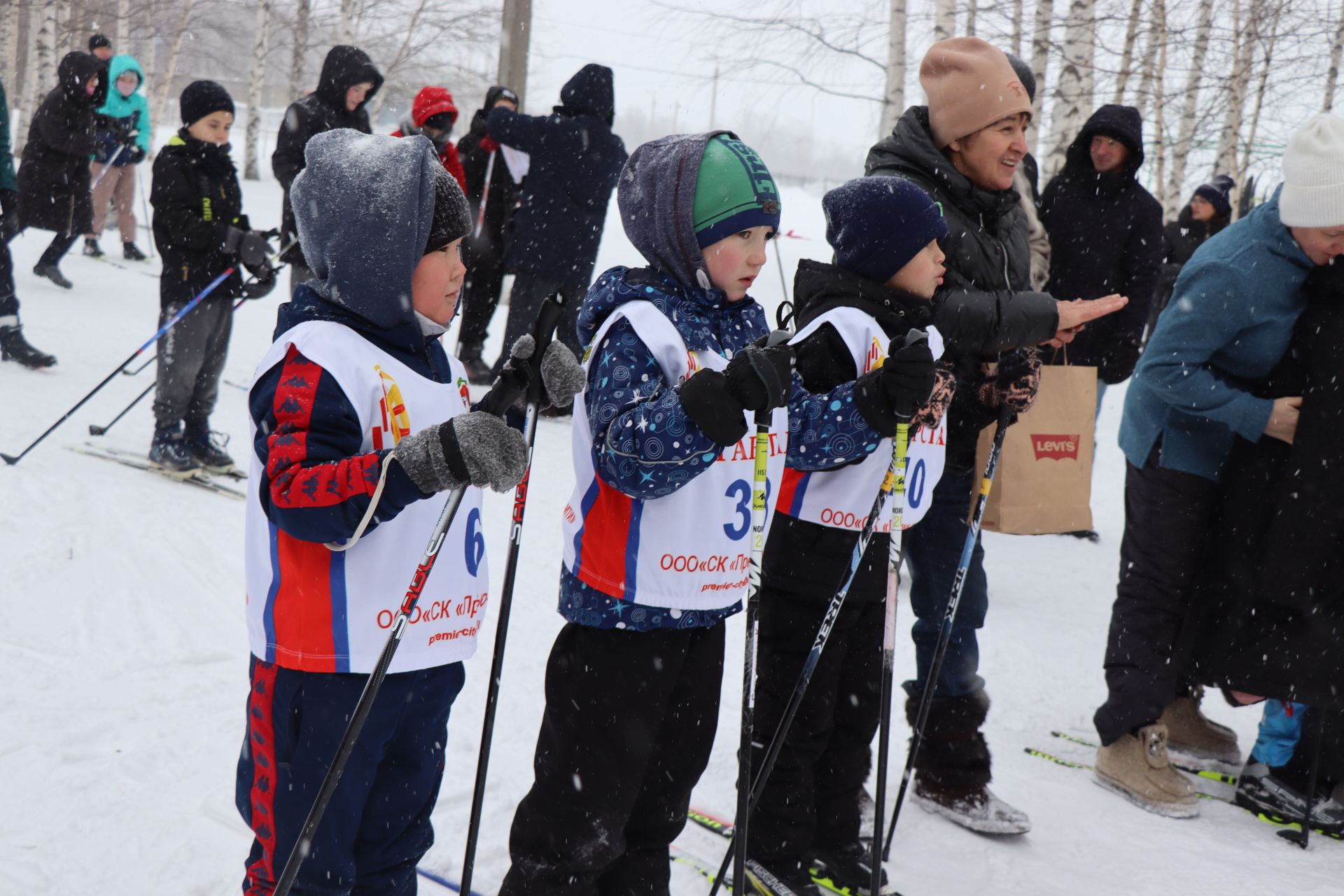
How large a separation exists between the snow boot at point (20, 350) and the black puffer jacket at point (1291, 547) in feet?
23.3

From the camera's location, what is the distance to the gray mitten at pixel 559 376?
2.01 meters

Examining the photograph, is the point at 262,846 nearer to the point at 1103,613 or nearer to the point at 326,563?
the point at 326,563

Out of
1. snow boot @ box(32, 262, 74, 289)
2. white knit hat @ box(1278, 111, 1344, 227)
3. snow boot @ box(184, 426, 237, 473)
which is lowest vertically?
snow boot @ box(184, 426, 237, 473)

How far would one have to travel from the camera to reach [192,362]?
568 cm

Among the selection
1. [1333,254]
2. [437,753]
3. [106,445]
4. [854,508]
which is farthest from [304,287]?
[106,445]

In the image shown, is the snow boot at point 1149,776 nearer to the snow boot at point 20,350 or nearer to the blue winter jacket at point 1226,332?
the blue winter jacket at point 1226,332

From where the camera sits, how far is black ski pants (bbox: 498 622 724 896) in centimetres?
219

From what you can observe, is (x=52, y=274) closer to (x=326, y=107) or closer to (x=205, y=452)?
(x=326, y=107)

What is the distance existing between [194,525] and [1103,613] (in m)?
4.57

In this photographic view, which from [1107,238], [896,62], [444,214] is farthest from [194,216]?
[896,62]

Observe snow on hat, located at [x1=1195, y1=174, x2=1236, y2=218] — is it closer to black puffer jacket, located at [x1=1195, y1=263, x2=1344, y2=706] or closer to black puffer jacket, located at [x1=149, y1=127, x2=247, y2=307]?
black puffer jacket, located at [x1=1195, y1=263, x2=1344, y2=706]

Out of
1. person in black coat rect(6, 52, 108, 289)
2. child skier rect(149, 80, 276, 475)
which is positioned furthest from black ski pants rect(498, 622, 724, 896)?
person in black coat rect(6, 52, 108, 289)

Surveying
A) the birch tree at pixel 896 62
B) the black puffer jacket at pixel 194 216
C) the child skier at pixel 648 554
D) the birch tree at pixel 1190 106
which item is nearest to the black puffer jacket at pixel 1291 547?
the child skier at pixel 648 554

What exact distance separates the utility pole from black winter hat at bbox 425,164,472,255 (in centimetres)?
836
